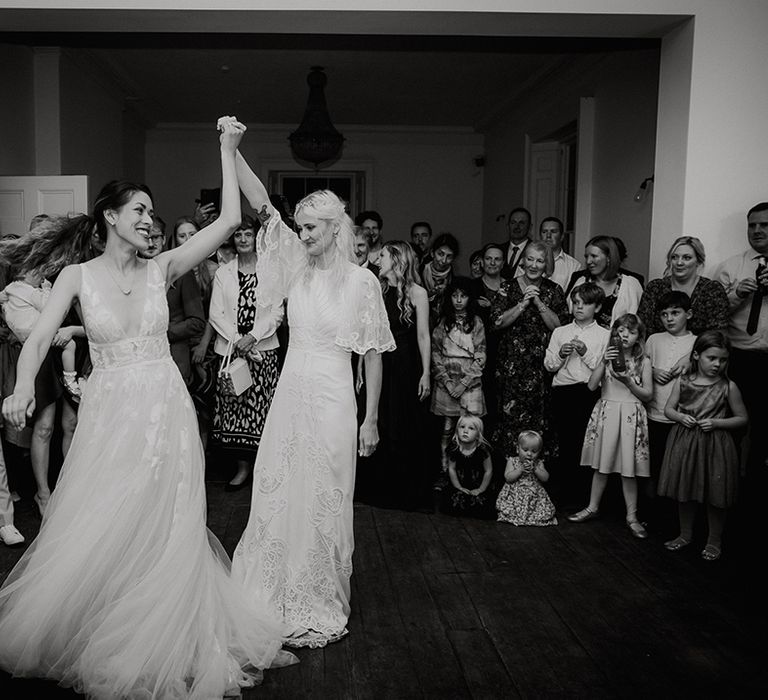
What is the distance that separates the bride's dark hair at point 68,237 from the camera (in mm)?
2852

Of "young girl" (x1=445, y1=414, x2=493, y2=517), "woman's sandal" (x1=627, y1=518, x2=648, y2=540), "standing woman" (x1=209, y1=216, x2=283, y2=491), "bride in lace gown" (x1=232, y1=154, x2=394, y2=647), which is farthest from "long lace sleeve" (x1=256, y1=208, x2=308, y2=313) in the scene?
"woman's sandal" (x1=627, y1=518, x2=648, y2=540)

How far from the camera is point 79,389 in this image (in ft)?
14.4

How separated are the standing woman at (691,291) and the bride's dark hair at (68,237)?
118 inches

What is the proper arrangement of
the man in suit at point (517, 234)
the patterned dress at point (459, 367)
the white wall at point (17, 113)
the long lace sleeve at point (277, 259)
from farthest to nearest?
the white wall at point (17, 113) → the man in suit at point (517, 234) → the patterned dress at point (459, 367) → the long lace sleeve at point (277, 259)

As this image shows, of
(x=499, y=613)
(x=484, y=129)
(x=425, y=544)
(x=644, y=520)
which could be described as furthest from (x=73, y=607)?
(x=484, y=129)

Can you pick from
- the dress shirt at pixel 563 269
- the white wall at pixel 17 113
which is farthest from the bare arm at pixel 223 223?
the white wall at pixel 17 113

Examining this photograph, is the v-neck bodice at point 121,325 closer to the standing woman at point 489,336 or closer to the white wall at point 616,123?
the standing woman at point 489,336

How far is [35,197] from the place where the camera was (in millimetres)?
7020

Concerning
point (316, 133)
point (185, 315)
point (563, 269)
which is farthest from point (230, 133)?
point (316, 133)

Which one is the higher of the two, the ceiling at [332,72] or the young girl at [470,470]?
the ceiling at [332,72]

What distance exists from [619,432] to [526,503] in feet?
2.15

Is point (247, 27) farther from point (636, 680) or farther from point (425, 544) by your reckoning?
point (636, 680)

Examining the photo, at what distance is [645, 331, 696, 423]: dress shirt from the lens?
4.65 m

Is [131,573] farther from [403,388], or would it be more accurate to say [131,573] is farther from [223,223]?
[403,388]
